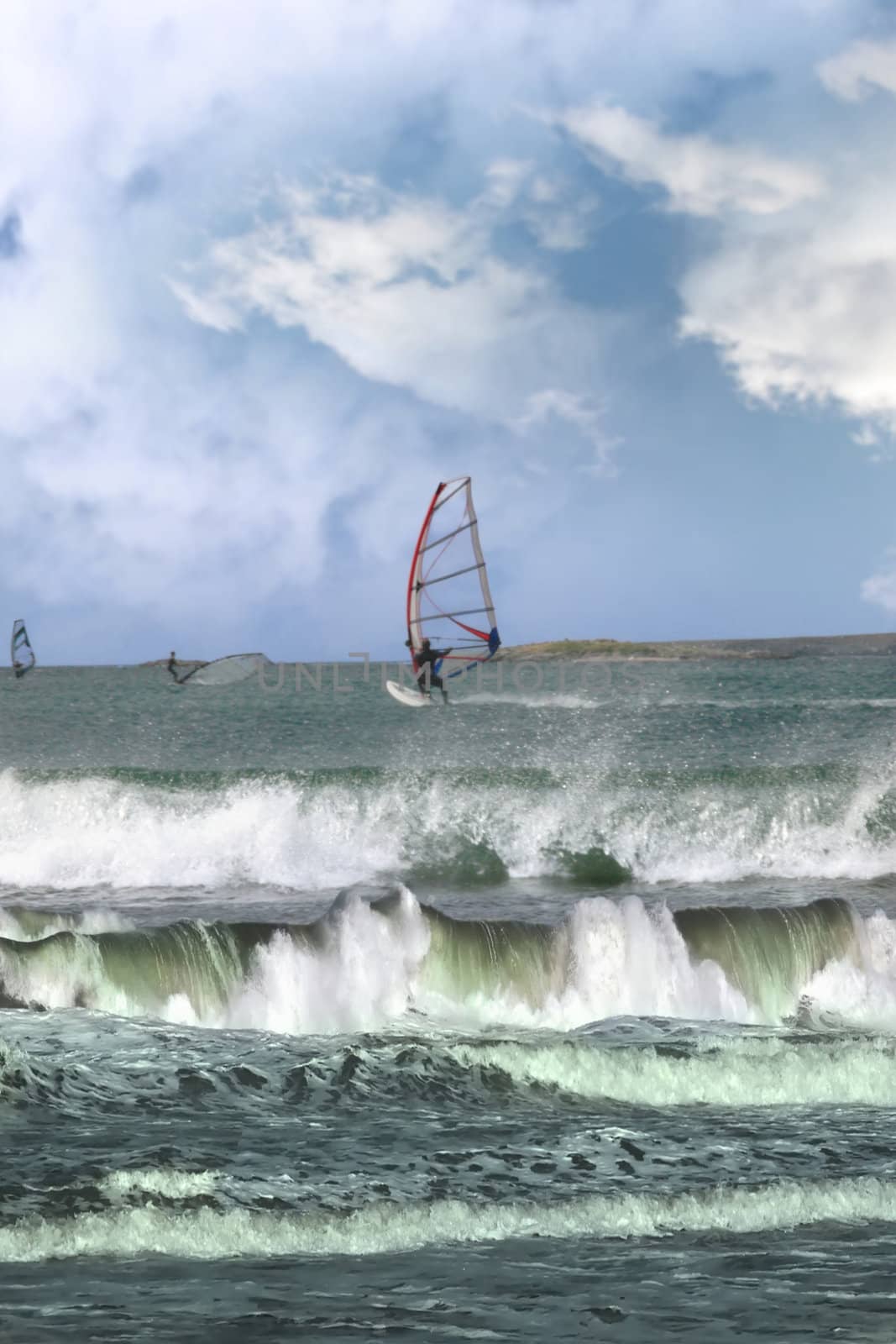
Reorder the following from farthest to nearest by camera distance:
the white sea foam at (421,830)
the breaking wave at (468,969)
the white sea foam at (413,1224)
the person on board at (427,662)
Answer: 1. the person on board at (427,662)
2. the white sea foam at (421,830)
3. the breaking wave at (468,969)
4. the white sea foam at (413,1224)

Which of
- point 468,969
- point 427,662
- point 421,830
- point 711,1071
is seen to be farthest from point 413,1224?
point 427,662

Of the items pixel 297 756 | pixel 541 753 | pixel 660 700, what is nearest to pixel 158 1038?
pixel 541 753

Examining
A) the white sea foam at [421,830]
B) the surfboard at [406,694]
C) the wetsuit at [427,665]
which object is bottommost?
the white sea foam at [421,830]

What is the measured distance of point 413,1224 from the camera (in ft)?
21.8

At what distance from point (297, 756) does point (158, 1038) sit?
40298 mm

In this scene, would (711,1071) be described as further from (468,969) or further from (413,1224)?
(468,969)

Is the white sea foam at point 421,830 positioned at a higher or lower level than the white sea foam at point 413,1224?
higher

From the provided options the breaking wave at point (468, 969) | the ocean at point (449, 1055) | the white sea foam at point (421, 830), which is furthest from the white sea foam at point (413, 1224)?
the white sea foam at point (421, 830)

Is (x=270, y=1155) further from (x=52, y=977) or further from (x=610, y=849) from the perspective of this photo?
(x=610, y=849)

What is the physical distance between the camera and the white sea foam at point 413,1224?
639cm

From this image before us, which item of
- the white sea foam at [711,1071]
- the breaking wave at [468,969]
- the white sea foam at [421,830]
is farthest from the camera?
the white sea foam at [421,830]

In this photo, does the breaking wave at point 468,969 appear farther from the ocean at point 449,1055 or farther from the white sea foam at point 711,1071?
the white sea foam at point 711,1071

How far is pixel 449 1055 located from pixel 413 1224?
3.37m

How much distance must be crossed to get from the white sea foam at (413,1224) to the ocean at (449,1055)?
22mm
